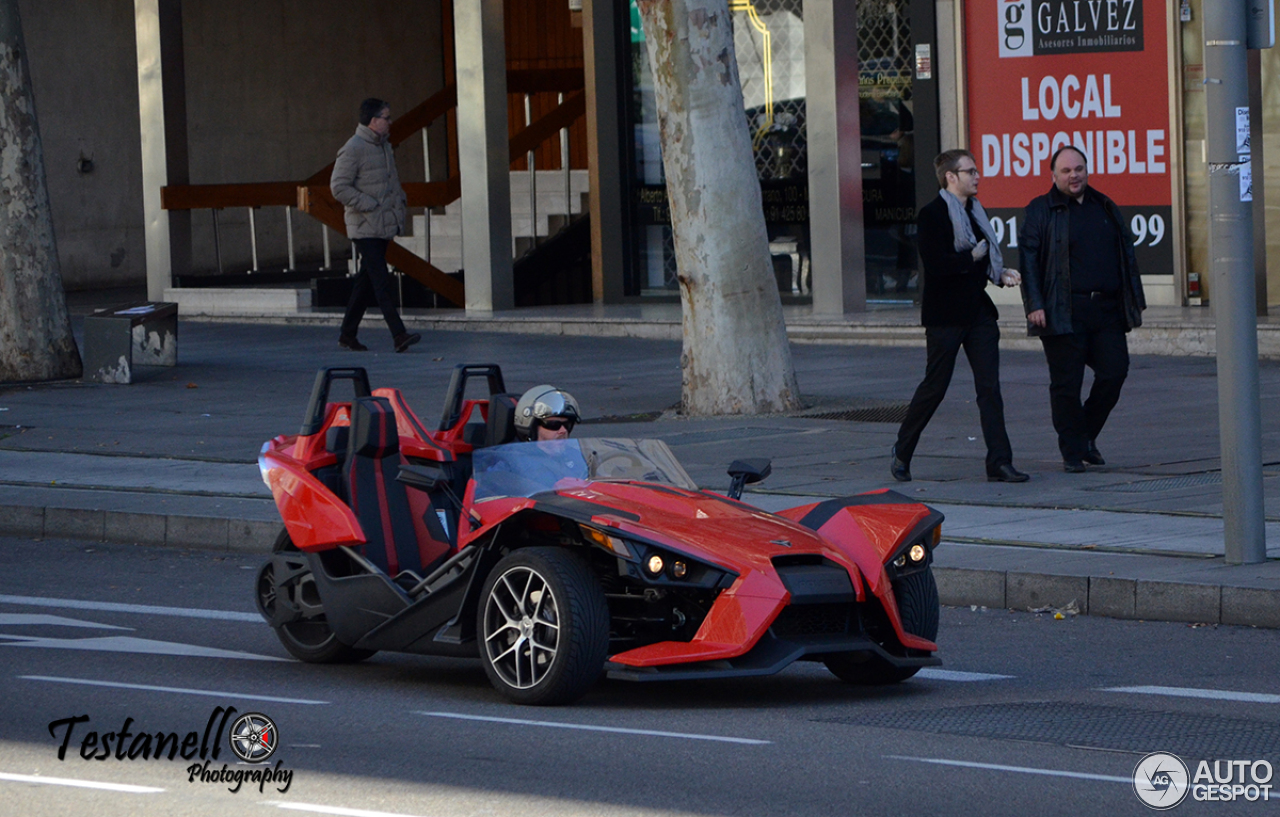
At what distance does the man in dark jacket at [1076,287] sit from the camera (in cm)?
1139

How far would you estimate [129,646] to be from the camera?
8.26m

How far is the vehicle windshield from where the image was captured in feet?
24.1

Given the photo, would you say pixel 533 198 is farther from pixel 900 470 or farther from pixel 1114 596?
pixel 1114 596

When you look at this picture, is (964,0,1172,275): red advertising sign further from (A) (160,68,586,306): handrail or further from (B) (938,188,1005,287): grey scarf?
(B) (938,188,1005,287): grey scarf

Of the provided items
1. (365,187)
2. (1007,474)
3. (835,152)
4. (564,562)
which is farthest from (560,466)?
(835,152)

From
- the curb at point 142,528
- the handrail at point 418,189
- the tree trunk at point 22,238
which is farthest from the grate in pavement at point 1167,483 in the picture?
the handrail at point 418,189

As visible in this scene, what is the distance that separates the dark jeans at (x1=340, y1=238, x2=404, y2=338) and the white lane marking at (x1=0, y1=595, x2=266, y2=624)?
9525 mm

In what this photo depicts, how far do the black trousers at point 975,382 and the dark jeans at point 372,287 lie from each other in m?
8.54

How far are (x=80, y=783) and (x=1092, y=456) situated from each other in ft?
22.9

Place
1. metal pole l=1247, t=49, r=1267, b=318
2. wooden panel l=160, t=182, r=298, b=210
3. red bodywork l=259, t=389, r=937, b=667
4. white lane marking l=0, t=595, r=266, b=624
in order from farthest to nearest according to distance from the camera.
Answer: wooden panel l=160, t=182, r=298, b=210, metal pole l=1247, t=49, r=1267, b=318, white lane marking l=0, t=595, r=266, b=624, red bodywork l=259, t=389, r=937, b=667

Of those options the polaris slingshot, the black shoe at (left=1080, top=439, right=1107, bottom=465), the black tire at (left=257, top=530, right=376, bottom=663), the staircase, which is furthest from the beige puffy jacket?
the black tire at (left=257, top=530, right=376, bottom=663)

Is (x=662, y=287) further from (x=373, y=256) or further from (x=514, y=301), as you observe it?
(x=373, y=256)

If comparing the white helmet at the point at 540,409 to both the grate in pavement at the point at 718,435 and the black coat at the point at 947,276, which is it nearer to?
the black coat at the point at 947,276

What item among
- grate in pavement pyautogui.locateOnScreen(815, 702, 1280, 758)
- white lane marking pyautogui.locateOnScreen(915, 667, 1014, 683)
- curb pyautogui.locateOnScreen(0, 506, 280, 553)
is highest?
curb pyautogui.locateOnScreen(0, 506, 280, 553)
